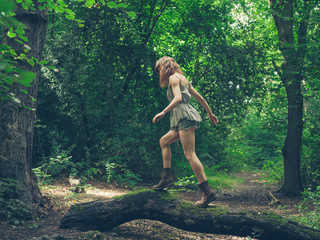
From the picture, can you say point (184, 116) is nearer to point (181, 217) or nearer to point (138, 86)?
point (181, 217)

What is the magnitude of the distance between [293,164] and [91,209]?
7.38m

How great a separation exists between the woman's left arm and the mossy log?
1244 mm

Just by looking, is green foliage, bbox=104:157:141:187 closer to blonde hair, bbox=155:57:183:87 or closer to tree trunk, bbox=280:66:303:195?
tree trunk, bbox=280:66:303:195

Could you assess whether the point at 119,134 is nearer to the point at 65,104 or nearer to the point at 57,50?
the point at 65,104

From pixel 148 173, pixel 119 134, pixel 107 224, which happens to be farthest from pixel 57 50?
pixel 107 224

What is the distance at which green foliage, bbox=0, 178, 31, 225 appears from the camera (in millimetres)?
4555

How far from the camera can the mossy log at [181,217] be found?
414 centimetres

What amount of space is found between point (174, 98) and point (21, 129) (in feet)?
8.56

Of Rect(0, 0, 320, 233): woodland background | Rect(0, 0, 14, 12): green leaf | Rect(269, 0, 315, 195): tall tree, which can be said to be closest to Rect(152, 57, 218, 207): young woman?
Rect(0, 0, 14, 12): green leaf

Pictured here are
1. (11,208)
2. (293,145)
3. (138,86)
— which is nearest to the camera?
(11,208)

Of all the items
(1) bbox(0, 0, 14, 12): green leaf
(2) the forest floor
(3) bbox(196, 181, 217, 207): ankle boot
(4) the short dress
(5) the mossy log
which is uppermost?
(1) bbox(0, 0, 14, 12): green leaf

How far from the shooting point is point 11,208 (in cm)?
465

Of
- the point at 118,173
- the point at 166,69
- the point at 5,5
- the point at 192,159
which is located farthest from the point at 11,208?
the point at 118,173

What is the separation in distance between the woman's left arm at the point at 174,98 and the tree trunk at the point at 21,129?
210 centimetres
